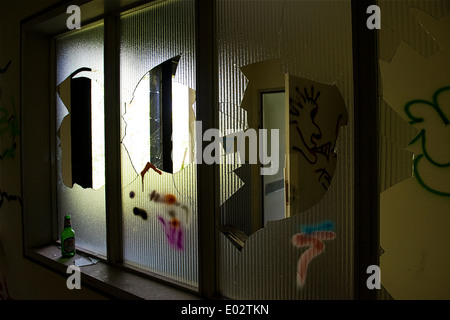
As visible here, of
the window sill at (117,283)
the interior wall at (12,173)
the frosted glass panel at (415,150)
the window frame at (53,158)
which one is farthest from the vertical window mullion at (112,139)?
the frosted glass panel at (415,150)

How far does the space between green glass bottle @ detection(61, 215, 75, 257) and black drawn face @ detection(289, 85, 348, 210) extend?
1.54m

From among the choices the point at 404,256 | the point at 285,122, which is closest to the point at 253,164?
the point at 285,122

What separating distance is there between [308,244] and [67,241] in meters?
1.57

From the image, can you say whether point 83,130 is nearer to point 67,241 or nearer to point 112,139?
point 112,139

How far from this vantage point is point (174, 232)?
1592 mm

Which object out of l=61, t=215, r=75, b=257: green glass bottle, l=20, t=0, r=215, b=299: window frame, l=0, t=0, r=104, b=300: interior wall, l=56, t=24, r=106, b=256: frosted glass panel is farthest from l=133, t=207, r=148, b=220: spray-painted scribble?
l=0, t=0, r=104, b=300: interior wall

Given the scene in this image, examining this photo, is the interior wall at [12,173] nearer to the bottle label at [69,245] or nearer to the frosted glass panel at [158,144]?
the bottle label at [69,245]

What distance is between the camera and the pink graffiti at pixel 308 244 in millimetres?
1155

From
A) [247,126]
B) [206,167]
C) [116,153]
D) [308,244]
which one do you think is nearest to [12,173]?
[116,153]

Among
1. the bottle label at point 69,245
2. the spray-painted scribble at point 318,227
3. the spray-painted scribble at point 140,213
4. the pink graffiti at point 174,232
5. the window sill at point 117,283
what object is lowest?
the window sill at point 117,283

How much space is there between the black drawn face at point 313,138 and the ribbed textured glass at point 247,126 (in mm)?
28

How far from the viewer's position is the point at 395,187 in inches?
Answer: 40.8

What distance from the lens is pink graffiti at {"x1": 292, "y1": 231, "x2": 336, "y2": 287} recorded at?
3.79 ft
